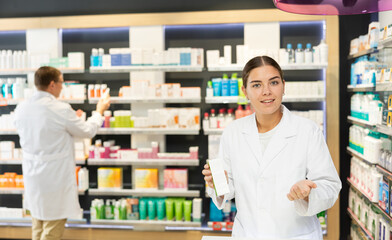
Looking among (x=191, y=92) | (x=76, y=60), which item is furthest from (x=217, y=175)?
(x=76, y=60)

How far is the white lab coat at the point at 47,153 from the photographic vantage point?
13.2 feet

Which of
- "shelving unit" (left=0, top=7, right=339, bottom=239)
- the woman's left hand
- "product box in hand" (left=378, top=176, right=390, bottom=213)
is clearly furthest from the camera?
"shelving unit" (left=0, top=7, right=339, bottom=239)

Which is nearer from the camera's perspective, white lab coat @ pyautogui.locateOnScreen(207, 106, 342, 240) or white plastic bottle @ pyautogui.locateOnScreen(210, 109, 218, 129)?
white lab coat @ pyautogui.locateOnScreen(207, 106, 342, 240)

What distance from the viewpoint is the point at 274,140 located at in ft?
7.04

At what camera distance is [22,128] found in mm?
4098

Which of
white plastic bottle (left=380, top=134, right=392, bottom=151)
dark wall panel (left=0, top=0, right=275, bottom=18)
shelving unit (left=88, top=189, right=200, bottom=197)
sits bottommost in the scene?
shelving unit (left=88, top=189, right=200, bottom=197)

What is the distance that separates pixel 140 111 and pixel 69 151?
1253 mm

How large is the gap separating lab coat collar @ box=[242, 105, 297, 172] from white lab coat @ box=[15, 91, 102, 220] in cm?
248

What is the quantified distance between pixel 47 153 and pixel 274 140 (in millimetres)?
2750

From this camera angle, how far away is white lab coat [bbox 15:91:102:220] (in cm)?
403

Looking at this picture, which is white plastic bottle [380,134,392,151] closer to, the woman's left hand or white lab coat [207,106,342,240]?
white lab coat [207,106,342,240]

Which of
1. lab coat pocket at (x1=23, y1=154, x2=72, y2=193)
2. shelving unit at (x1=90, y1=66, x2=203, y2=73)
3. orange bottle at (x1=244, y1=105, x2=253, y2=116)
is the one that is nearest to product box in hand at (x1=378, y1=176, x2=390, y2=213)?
orange bottle at (x1=244, y1=105, x2=253, y2=116)

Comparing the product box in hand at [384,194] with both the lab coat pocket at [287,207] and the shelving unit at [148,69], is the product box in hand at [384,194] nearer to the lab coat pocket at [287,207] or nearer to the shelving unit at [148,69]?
the lab coat pocket at [287,207]

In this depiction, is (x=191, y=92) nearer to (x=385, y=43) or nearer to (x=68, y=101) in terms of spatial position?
(x=68, y=101)
